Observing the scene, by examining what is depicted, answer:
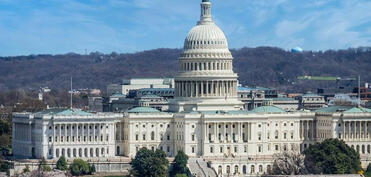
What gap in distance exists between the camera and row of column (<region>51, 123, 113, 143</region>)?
598 ft

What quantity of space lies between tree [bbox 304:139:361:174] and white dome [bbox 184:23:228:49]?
24.9 meters

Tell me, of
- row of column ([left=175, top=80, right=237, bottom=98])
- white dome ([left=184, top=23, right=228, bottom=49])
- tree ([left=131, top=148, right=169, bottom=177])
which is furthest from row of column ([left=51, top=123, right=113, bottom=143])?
white dome ([left=184, top=23, right=228, bottom=49])

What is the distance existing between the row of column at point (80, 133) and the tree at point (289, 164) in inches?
935

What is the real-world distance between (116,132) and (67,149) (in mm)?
10398

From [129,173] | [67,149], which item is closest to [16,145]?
[67,149]

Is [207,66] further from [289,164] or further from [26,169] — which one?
[26,169]

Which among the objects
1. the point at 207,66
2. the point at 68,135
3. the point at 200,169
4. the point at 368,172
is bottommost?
the point at 368,172

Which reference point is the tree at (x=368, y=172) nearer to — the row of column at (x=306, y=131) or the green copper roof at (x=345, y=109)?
the green copper roof at (x=345, y=109)

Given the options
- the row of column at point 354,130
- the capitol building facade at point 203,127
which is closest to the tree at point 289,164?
the capitol building facade at point 203,127

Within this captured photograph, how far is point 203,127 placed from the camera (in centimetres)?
18775

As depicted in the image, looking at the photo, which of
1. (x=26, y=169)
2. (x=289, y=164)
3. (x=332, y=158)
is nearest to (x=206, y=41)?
(x=289, y=164)

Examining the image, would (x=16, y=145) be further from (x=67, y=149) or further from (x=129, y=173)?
(x=129, y=173)

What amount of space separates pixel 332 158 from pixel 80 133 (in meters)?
33.1

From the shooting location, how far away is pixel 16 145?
7500 inches
